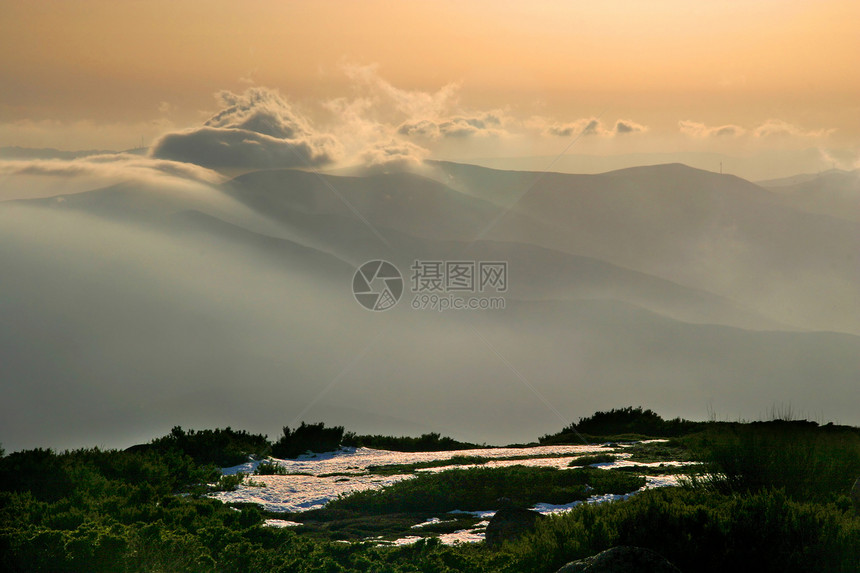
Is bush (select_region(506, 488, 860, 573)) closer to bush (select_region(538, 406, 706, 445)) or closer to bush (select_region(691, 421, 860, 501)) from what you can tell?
bush (select_region(691, 421, 860, 501))

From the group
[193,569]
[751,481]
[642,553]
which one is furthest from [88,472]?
[751,481]

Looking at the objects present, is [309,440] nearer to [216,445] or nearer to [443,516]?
[216,445]

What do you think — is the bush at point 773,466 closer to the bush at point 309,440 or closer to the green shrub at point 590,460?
the green shrub at point 590,460

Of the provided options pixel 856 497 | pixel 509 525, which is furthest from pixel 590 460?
pixel 856 497

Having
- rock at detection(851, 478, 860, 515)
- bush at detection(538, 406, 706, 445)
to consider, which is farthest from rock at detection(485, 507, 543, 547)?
bush at detection(538, 406, 706, 445)

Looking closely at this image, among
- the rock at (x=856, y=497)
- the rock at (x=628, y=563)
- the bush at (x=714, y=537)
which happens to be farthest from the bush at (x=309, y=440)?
the rock at (x=628, y=563)
